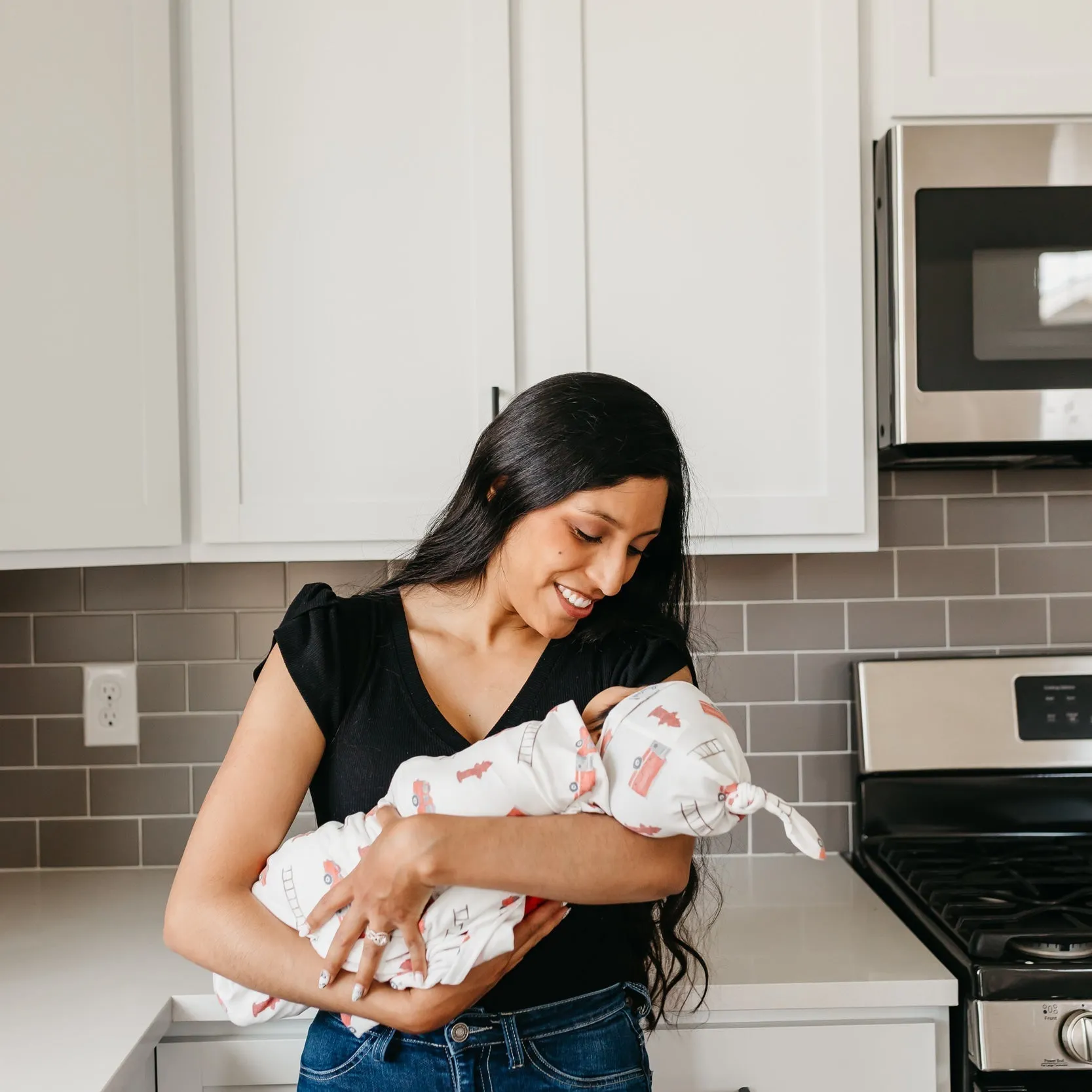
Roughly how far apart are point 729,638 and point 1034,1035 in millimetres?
818

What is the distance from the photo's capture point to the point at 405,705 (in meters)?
1.13

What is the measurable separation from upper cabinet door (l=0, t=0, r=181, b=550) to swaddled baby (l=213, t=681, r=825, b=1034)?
2.27 feet

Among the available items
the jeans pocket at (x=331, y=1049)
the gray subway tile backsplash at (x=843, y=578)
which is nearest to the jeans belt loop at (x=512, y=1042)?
the jeans pocket at (x=331, y=1049)

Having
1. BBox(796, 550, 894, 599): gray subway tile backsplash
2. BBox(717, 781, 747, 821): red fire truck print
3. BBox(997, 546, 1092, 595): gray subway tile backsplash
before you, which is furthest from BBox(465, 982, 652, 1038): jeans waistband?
BBox(997, 546, 1092, 595): gray subway tile backsplash

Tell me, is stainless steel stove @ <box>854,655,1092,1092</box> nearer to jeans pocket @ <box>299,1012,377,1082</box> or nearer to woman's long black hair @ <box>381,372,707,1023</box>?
woman's long black hair @ <box>381,372,707,1023</box>

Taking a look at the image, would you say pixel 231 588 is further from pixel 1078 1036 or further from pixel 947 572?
pixel 1078 1036

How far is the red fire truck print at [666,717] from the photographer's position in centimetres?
93

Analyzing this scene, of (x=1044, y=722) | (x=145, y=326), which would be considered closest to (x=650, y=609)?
(x=145, y=326)

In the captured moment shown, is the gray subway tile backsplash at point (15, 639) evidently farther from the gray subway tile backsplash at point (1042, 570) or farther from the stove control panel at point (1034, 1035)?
the gray subway tile backsplash at point (1042, 570)

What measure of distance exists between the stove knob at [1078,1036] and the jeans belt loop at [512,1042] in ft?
→ 2.24

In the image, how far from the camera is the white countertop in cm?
120

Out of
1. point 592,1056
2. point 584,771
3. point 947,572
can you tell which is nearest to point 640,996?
point 592,1056

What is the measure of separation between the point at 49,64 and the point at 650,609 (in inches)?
43.6

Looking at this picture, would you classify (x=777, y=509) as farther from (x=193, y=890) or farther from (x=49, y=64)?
(x=49, y=64)
